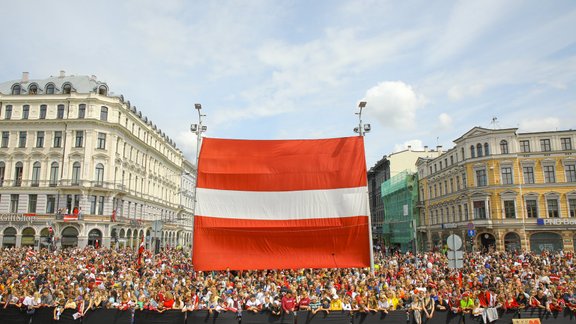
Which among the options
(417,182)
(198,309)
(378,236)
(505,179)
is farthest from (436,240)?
(198,309)

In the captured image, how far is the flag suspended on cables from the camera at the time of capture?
584 inches

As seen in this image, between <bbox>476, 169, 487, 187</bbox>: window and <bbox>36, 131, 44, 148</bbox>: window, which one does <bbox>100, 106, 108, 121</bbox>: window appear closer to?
<bbox>36, 131, 44, 148</bbox>: window

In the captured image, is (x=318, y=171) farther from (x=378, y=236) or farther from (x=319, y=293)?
(x=378, y=236)

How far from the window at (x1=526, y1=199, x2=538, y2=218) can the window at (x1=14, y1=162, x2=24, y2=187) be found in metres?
56.8

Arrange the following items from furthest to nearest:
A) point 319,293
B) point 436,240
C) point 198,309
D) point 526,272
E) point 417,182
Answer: point 417,182 → point 436,240 → point 526,272 → point 319,293 → point 198,309

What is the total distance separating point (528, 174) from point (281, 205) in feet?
133

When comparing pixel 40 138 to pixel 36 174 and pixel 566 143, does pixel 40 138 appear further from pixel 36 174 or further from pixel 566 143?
pixel 566 143

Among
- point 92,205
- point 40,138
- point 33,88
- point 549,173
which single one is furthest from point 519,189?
point 33,88

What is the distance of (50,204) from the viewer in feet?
159

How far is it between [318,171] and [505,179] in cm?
3861

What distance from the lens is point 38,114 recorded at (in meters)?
50.1

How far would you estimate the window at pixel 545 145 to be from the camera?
45.7 meters

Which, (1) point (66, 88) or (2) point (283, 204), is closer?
(2) point (283, 204)

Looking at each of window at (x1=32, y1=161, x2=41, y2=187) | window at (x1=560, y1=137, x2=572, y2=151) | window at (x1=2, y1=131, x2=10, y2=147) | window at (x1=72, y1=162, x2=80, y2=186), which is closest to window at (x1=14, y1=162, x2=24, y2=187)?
window at (x1=32, y1=161, x2=41, y2=187)
